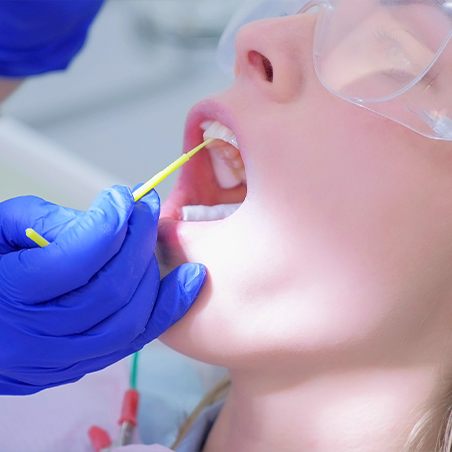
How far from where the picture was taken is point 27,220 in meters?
0.96

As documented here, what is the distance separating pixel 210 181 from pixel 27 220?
1.13 feet

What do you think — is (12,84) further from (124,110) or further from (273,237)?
(124,110)

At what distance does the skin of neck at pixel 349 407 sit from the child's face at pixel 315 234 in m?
0.04

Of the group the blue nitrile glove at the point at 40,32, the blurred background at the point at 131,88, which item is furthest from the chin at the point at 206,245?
the blurred background at the point at 131,88

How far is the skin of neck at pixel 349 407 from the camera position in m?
1.05

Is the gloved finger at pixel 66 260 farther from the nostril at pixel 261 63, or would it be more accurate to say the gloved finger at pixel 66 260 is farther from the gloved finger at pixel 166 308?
the nostril at pixel 261 63

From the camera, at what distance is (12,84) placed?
1.65m

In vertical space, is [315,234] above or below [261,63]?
below

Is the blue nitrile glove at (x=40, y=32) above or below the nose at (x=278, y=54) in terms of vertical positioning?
below

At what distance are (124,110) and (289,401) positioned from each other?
2195 millimetres

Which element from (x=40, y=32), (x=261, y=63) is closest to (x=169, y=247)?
(x=261, y=63)

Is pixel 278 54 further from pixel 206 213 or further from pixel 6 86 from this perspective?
pixel 6 86

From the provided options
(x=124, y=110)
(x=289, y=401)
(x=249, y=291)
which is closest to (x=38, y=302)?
(x=249, y=291)

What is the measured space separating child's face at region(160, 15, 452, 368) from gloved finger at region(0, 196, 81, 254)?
0.56 ft
